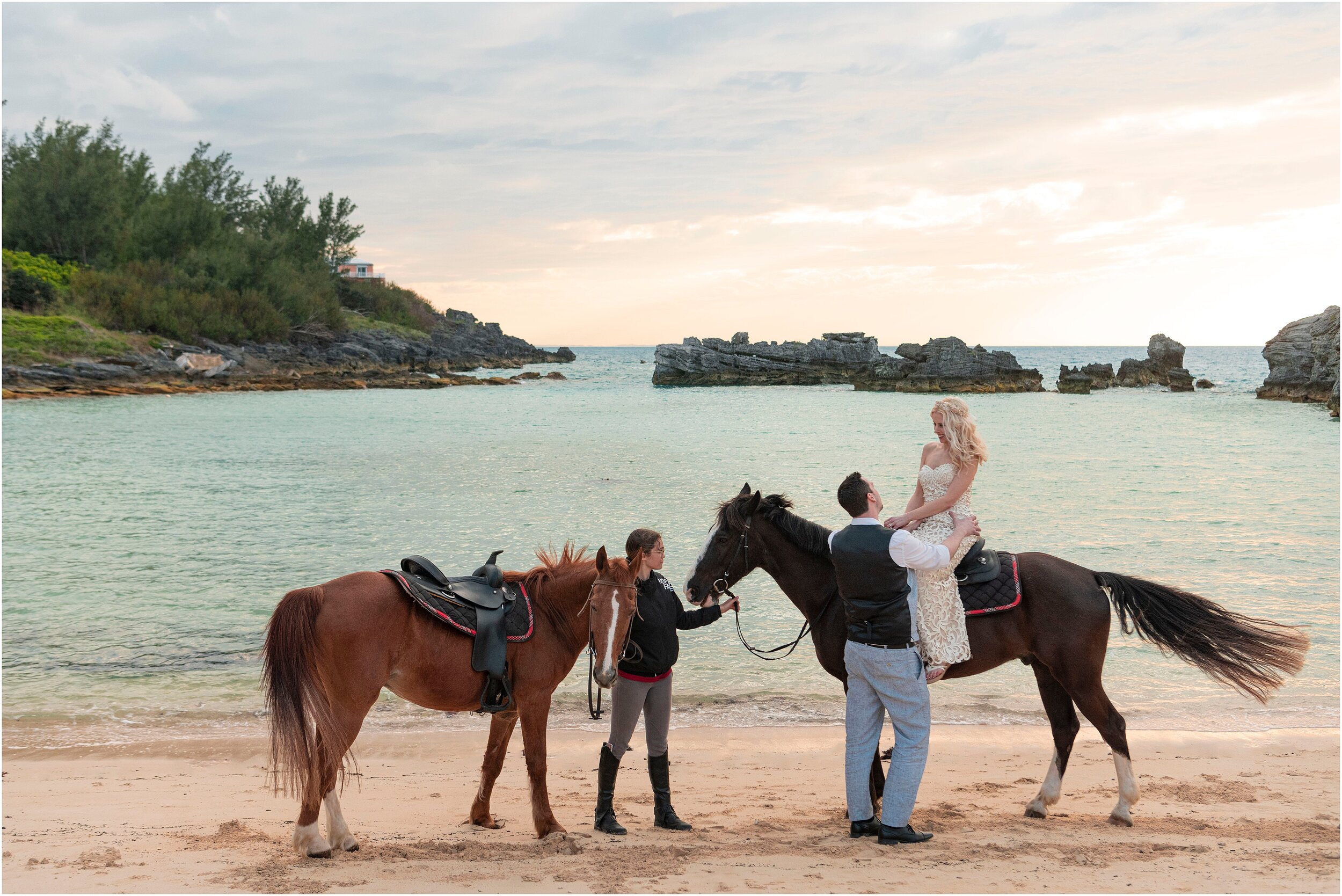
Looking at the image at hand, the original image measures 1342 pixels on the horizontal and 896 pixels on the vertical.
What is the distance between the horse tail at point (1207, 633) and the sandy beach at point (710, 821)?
0.73 metres

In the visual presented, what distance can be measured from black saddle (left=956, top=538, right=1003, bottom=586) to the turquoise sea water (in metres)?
2.46

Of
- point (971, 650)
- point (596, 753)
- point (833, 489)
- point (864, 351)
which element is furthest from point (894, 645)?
point (864, 351)

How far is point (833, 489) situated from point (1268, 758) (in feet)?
41.8

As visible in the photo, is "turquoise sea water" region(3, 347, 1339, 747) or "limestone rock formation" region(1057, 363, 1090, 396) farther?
"limestone rock formation" region(1057, 363, 1090, 396)

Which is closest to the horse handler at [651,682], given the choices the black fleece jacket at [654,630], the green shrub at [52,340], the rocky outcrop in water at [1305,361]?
the black fleece jacket at [654,630]

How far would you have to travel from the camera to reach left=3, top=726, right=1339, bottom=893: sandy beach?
3457 millimetres

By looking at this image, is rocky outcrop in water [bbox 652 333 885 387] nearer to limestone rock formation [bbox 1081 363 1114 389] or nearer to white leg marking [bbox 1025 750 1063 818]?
limestone rock formation [bbox 1081 363 1114 389]

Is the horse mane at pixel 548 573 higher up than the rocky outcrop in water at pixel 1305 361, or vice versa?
the rocky outcrop in water at pixel 1305 361

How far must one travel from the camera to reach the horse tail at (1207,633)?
14.7 ft

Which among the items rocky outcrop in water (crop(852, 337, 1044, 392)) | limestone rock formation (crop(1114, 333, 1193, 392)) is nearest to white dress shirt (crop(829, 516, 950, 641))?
rocky outcrop in water (crop(852, 337, 1044, 392))

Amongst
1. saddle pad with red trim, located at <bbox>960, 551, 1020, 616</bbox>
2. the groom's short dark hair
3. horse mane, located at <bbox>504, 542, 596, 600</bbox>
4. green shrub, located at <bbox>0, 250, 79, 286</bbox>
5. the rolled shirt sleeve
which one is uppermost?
green shrub, located at <bbox>0, 250, 79, 286</bbox>

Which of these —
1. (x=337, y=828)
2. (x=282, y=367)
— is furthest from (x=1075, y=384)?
(x=337, y=828)

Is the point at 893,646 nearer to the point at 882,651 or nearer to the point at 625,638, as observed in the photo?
the point at 882,651

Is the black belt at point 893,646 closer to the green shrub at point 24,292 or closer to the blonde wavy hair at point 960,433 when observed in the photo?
the blonde wavy hair at point 960,433
